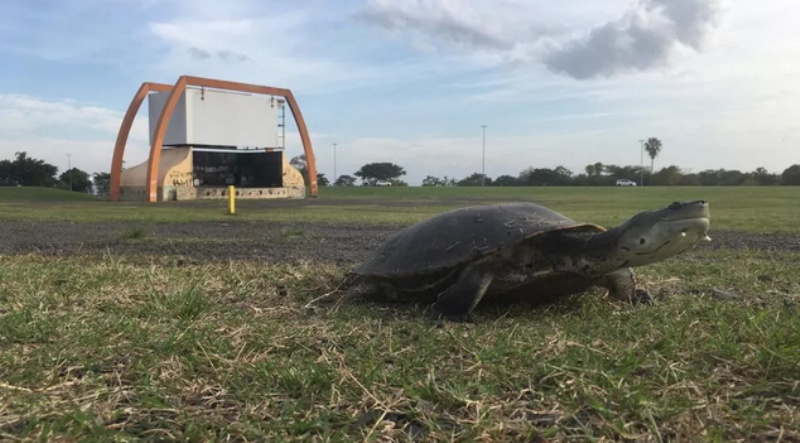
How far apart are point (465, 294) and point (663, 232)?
3.97 feet

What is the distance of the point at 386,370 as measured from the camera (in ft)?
8.35

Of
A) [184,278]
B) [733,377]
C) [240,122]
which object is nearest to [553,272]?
[733,377]

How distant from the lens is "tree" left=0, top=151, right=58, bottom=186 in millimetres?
73000

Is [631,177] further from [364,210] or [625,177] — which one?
[364,210]

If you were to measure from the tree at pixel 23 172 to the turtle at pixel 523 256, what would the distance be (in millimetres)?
82126

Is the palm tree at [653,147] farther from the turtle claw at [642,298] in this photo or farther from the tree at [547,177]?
the turtle claw at [642,298]

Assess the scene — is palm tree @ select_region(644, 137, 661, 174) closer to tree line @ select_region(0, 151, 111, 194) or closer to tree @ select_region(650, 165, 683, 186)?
tree @ select_region(650, 165, 683, 186)

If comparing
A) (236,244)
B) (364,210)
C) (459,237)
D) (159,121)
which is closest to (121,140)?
(159,121)

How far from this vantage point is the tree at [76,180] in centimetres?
7969

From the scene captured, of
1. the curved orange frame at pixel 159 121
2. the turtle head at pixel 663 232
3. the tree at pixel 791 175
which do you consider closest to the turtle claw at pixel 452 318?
the turtle head at pixel 663 232

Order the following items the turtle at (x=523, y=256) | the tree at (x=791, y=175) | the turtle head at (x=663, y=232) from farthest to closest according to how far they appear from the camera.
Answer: the tree at (x=791, y=175), the turtle at (x=523, y=256), the turtle head at (x=663, y=232)

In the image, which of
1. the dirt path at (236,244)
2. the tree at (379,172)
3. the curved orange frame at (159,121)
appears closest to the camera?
the dirt path at (236,244)

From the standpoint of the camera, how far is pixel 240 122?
48.9 metres

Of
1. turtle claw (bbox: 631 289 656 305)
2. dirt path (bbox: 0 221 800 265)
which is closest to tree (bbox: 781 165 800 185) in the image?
dirt path (bbox: 0 221 800 265)
